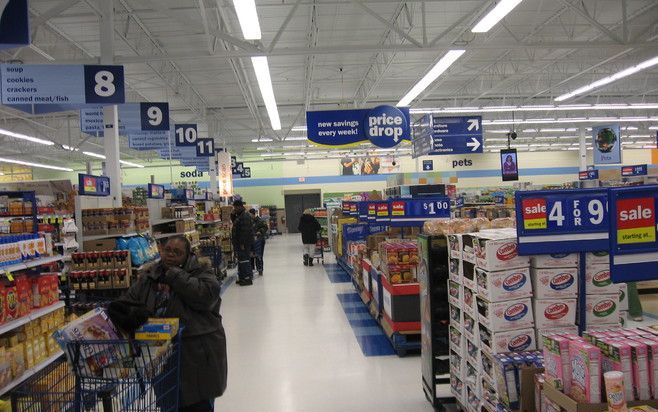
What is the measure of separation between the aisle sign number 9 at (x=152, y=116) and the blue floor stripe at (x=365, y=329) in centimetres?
500

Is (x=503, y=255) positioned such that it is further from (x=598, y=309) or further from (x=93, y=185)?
(x=93, y=185)

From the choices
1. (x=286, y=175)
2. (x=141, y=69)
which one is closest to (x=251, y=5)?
(x=141, y=69)

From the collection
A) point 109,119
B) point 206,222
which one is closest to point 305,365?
point 109,119

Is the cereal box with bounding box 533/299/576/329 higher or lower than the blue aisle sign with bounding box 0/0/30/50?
lower

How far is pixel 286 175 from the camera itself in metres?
34.3

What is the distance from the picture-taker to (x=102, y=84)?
722 cm

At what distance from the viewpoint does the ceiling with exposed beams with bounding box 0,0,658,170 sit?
9.45 meters

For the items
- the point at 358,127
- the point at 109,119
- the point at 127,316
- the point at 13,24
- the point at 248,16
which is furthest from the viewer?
the point at 358,127

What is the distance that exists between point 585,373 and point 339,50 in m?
7.69

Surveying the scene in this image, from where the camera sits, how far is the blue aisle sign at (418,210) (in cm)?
770

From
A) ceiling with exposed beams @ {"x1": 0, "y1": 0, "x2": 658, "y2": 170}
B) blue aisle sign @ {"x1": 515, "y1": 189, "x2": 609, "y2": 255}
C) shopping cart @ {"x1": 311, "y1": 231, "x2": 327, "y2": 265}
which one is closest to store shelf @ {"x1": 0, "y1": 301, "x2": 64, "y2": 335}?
blue aisle sign @ {"x1": 515, "y1": 189, "x2": 609, "y2": 255}

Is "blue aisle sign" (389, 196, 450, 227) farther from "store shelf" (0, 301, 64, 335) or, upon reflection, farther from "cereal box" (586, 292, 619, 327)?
"store shelf" (0, 301, 64, 335)

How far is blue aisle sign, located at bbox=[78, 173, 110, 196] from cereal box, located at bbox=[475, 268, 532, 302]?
17.7 ft

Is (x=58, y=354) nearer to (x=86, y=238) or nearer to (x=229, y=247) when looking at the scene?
(x=86, y=238)
